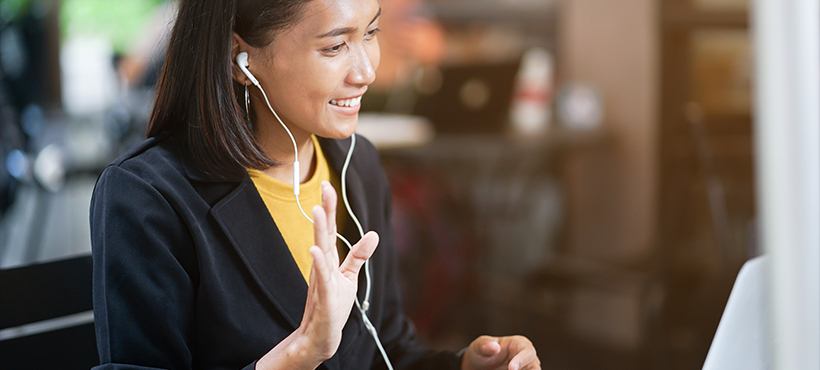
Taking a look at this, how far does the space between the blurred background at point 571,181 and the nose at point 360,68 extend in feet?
4.02

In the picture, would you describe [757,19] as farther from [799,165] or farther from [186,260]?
[186,260]

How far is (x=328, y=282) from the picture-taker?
1.84 ft

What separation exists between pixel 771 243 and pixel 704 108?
2.10 m

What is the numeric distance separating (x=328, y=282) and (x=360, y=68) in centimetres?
26

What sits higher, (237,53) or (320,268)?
(237,53)

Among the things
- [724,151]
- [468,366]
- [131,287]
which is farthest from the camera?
[724,151]

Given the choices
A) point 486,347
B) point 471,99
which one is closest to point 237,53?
point 486,347

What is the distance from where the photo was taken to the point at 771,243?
1.66 feet

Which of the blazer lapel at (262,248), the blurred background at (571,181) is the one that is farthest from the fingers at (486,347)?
the blurred background at (571,181)

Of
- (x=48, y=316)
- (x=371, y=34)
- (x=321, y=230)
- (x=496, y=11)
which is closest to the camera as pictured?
(x=321, y=230)

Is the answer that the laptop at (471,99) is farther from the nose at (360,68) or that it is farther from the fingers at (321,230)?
the fingers at (321,230)

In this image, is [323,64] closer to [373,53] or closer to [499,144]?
[373,53]

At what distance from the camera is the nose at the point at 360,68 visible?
0.71 m

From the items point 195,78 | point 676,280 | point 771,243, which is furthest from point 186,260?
point 676,280
